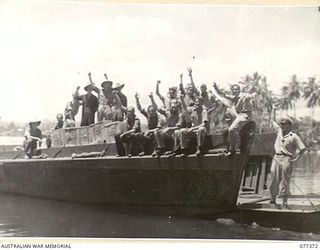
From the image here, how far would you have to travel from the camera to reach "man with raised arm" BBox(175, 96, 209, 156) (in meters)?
1.95

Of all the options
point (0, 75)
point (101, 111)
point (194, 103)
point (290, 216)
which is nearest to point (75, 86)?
point (101, 111)

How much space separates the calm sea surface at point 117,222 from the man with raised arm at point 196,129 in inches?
9.4

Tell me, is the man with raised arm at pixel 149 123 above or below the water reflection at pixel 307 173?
above

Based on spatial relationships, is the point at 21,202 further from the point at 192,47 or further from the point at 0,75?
the point at 192,47

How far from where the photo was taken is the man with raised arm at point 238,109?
1.94m

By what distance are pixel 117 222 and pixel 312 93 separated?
77 centimetres

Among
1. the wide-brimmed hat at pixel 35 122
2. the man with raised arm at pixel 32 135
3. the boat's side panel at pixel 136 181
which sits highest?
the wide-brimmed hat at pixel 35 122

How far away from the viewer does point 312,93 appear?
1.93 meters

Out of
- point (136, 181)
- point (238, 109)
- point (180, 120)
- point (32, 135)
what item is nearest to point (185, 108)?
point (180, 120)

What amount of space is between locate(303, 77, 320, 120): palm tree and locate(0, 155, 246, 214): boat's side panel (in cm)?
29

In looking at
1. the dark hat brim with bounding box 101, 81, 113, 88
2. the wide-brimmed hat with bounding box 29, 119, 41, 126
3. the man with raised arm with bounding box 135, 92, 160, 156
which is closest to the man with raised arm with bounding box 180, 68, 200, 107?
the man with raised arm with bounding box 135, 92, 160, 156

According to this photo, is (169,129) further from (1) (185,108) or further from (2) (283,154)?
(2) (283,154)

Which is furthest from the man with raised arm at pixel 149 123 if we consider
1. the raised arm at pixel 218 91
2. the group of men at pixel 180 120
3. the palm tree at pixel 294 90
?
the palm tree at pixel 294 90

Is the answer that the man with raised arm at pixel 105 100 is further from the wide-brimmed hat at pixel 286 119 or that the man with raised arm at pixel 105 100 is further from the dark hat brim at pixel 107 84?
the wide-brimmed hat at pixel 286 119
